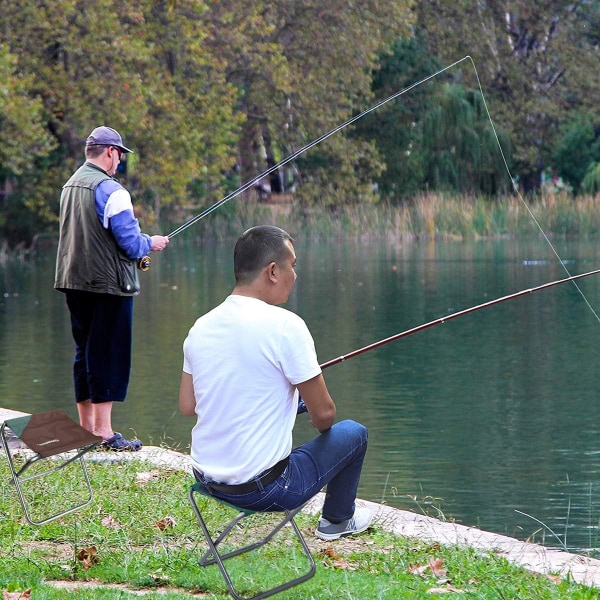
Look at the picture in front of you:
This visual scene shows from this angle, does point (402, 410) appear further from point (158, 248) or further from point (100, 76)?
point (100, 76)

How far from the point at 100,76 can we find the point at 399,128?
14.6 meters

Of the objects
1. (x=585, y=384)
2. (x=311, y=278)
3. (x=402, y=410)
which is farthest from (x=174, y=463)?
(x=311, y=278)

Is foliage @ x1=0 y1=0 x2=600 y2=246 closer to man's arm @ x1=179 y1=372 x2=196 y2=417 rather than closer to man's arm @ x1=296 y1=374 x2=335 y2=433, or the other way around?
man's arm @ x1=179 y1=372 x2=196 y2=417

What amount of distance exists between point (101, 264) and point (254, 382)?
8.77 feet

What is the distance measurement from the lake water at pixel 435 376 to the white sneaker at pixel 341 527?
3.87 ft

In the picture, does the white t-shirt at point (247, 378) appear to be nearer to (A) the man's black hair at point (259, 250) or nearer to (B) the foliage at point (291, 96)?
(A) the man's black hair at point (259, 250)

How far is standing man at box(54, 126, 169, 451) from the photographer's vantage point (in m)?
6.79

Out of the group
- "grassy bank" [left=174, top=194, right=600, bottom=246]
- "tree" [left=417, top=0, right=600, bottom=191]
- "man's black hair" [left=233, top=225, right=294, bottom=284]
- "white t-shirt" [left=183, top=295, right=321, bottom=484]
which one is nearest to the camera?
"white t-shirt" [left=183, top=295, right=321, bottom=484]

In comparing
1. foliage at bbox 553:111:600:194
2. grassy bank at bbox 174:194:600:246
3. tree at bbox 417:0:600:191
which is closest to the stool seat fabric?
grassy bank at bbox 174:194:600:246

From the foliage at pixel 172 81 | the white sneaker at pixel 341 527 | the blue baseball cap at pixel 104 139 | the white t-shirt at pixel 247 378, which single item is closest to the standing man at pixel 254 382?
the white t-shirt at pixel 247 378

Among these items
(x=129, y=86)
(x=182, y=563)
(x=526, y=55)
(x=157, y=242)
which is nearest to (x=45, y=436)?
(x=182, y=563)

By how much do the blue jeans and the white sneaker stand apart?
29 mm

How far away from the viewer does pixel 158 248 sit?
7070mm

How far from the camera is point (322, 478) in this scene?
4605mm
